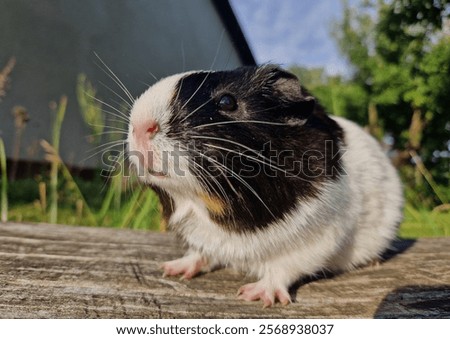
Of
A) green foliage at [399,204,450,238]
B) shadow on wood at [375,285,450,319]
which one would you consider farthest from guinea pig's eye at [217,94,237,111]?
green foliage at [399,204,450,238]

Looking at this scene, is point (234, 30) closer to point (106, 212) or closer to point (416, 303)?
point (416, 303)

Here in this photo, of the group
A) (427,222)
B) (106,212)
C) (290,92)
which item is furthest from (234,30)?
(427,222)

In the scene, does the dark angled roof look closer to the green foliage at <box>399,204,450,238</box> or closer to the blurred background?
the blurred background

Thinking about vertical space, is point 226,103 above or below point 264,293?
above

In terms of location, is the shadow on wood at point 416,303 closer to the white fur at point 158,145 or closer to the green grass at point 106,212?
the white fur at point 158,145

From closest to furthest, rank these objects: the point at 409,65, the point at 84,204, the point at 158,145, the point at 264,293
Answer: the point at 158,145
the point at 264,293
the point at 409,65
the point at 84,204

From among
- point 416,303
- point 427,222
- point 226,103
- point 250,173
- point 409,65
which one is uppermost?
point 409,65

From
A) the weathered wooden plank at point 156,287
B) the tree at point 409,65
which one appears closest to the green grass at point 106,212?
the tree at point 409,65
